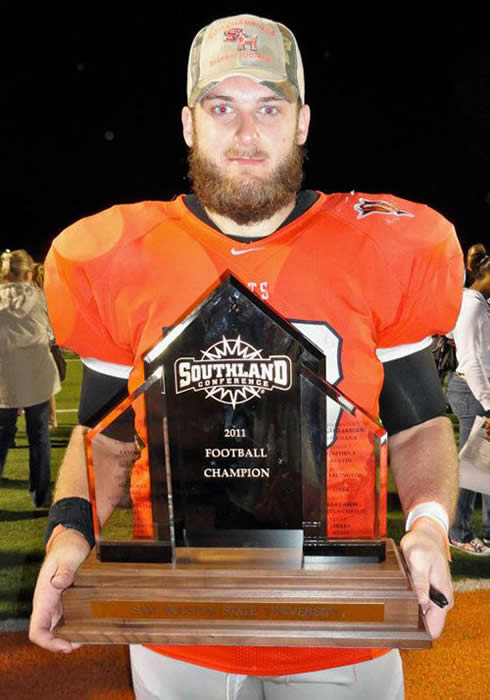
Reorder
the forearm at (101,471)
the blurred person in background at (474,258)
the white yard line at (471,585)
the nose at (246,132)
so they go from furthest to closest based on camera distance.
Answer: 1. the blurred person in background at (474,258)
2. the white yard line at (471,585)
3. the nose at (246,132)
4. the forearm at (101,471)

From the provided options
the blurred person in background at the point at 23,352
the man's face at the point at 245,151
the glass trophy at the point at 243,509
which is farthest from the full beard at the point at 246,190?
the blurred person in background at the point at 23,352

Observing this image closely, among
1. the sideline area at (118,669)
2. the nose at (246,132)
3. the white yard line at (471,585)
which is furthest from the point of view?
the white yard line at (471,585)

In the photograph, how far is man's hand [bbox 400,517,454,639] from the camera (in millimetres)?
983

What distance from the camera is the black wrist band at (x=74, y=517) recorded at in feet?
3.69

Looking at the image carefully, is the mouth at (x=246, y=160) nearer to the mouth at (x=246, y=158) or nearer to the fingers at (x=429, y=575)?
the mouth at (x=246, y=158)

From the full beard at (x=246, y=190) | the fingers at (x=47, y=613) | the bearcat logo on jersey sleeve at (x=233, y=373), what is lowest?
the fingers at (x=47, y=613)

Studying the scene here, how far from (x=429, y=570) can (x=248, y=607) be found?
28cm

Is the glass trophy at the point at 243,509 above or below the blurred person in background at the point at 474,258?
above

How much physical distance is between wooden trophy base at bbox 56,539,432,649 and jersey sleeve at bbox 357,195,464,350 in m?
0.48

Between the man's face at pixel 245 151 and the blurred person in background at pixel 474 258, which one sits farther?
the blurred person in background at pixel 474 258

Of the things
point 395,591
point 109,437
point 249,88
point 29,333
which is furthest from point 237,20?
point 29,333

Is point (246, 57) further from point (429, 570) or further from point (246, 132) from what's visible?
point (429, 570)

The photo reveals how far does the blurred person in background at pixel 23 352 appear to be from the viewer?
12.8 feet

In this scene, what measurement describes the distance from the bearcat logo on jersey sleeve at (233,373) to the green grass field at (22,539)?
249cm
